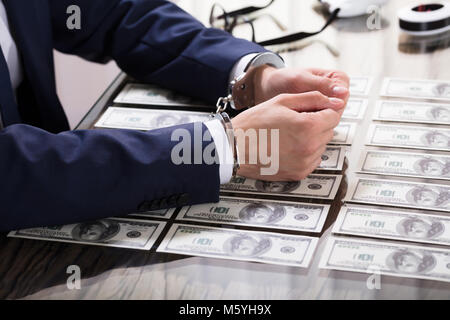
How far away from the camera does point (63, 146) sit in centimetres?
99

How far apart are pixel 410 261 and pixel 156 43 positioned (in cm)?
72

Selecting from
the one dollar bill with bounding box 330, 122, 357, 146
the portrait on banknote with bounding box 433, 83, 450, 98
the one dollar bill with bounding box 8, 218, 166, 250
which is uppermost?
the one dollar bill with bounding box 8, 218, 166, 250

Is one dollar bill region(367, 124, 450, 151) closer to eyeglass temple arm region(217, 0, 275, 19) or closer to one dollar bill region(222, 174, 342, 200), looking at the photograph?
one dollar bill region(222, 174, 342, 200)

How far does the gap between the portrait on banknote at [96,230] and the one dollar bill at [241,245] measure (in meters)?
0.08

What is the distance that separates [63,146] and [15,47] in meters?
0.37

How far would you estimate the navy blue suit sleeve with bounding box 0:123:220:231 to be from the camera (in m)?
0.95

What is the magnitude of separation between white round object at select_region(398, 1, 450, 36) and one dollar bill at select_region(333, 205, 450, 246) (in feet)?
2.01

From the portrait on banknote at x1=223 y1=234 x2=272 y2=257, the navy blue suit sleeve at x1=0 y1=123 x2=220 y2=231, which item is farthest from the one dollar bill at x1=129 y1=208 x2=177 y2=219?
the portrait on banknote at x1=223 y1=234 x2=272 y2=257

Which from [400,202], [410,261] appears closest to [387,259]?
[410,261]

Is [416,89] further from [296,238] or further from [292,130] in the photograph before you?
[296,238]

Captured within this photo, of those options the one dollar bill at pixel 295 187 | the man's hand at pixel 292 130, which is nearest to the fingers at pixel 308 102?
the man's hand at pixel 292 130

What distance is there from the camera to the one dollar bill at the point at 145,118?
121cm

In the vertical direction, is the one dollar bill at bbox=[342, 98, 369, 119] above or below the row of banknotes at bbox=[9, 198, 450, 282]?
above
